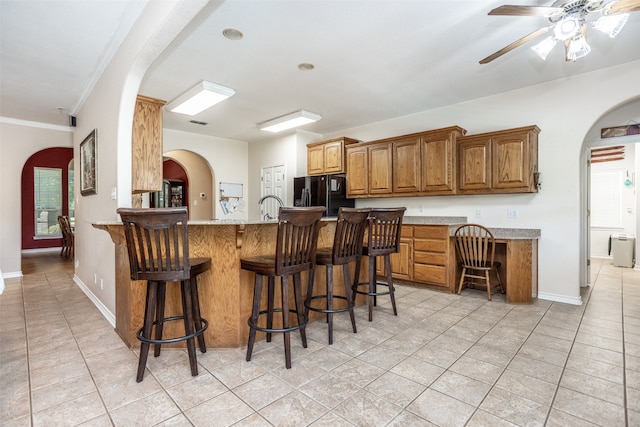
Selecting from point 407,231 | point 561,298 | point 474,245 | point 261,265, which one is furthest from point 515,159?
point 261,265

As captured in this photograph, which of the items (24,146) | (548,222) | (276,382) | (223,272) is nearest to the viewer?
(276,382)

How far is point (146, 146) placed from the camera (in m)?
3.30

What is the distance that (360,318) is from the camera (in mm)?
3113

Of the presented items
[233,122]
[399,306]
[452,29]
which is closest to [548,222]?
[399,306]

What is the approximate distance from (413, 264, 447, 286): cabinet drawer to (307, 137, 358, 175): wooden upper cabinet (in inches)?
80.8

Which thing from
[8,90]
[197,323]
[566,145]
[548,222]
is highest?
[8,90]

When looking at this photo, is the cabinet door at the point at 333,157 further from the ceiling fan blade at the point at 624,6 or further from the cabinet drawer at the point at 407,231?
the ceiling fan blade at the point at 624,6

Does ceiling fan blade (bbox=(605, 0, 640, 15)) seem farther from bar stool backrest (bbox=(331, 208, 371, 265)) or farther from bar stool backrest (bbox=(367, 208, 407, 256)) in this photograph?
bar stool backrest (bbox=(331, 208, 371, 265))

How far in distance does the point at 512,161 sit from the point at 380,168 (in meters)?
1.77

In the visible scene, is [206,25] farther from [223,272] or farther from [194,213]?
[194,213]

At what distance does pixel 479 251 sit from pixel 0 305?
5.44 metres

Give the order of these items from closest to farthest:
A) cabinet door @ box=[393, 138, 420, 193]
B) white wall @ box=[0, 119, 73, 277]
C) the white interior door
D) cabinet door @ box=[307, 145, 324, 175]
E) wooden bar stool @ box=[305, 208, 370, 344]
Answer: wooden bar stool @ box=[305, 208, 370, 344] → cabinet door @ box=[393, 138, 420, 193] → white wall @ box=[0, 119, 73, 277] → cabinet door @ box=[307, 145, 324, 175] → the white interior door

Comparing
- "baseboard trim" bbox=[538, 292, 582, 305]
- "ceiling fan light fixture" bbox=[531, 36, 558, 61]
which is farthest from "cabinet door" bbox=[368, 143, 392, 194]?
"ceiling fan light fixture" bbox=[531, 36, 558, 61]

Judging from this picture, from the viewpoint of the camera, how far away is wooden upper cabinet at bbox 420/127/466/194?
4.23 m
